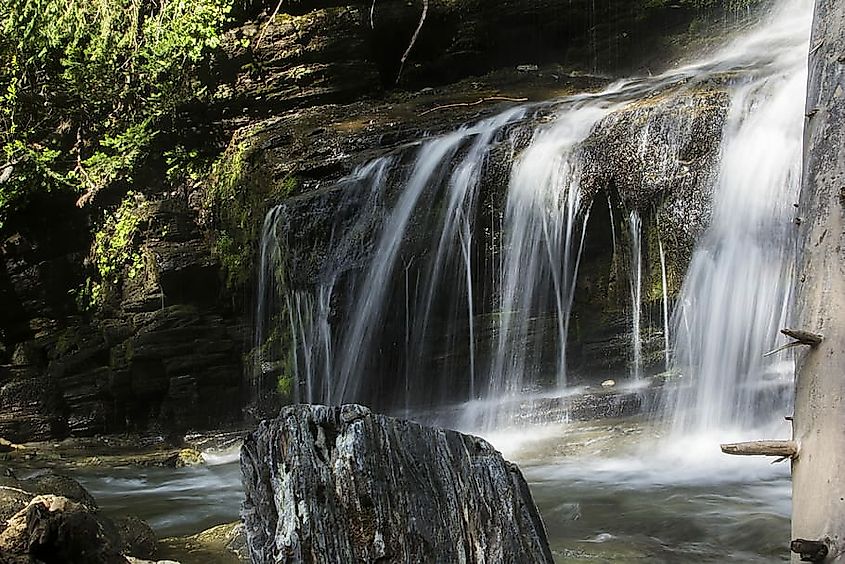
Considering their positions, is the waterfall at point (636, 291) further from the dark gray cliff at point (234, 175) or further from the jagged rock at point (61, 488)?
the jagged rock at point (61, 488)

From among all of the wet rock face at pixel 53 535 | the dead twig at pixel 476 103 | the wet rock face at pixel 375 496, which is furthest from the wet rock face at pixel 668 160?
the wet rock face at pixel 375 496

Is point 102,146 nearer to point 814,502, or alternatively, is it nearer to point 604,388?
point 604,388

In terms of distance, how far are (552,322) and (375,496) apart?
6.15 m

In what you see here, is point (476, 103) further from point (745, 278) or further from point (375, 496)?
point (375, 496)

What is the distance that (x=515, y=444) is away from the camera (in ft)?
22.7

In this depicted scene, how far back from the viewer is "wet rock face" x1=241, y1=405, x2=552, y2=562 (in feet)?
5.41

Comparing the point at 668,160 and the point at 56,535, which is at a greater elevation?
the point at 668,160

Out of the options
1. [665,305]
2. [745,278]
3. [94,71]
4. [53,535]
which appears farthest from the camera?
[94,71]

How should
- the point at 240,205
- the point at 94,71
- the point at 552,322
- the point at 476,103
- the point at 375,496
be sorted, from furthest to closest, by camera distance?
the point at 94,71, the point at 476,103, the point at 240,205, the point at 552,322, the point at 375,496

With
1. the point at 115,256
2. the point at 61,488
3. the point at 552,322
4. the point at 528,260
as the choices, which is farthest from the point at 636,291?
the point at 115,256

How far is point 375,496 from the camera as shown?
5.51 ft

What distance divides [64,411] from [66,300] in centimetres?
162

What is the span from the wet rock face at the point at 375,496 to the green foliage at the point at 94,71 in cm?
1052

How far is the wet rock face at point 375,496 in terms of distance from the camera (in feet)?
5.41
